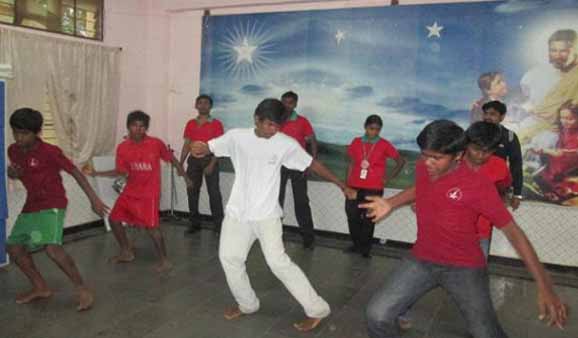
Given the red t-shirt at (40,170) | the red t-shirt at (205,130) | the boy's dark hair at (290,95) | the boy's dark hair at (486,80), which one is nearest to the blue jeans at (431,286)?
the red t-shirt at (40,170)

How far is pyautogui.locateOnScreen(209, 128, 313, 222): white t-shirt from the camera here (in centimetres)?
315

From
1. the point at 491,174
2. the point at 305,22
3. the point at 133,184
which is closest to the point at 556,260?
the point at 491,174

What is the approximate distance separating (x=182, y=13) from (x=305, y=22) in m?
1.85

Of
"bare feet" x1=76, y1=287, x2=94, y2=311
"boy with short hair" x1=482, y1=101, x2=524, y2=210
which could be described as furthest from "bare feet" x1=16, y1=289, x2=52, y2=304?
"boy with short hair" x1=482, y1=101, x2=524, y2=210

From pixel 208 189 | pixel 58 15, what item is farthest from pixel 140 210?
pixel 58 15

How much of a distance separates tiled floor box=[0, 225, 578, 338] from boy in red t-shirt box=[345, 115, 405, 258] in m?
0.32

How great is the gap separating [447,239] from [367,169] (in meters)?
2.74

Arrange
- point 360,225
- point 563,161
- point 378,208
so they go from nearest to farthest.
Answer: point 378,208
point 563,161
point 360,225

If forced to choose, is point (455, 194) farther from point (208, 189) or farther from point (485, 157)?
point (208, 189)

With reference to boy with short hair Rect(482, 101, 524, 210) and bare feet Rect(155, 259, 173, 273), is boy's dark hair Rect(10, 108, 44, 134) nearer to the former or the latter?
bare feet Rect(155, 259, 173, 273)

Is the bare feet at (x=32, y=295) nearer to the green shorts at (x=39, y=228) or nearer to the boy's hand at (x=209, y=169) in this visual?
the green shorts at (x=39, y=228)

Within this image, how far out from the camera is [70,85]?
541 centimetres

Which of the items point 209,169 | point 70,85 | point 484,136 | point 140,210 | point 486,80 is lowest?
→ point 140,210

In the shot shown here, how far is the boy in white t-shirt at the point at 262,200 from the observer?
3.14 metres
